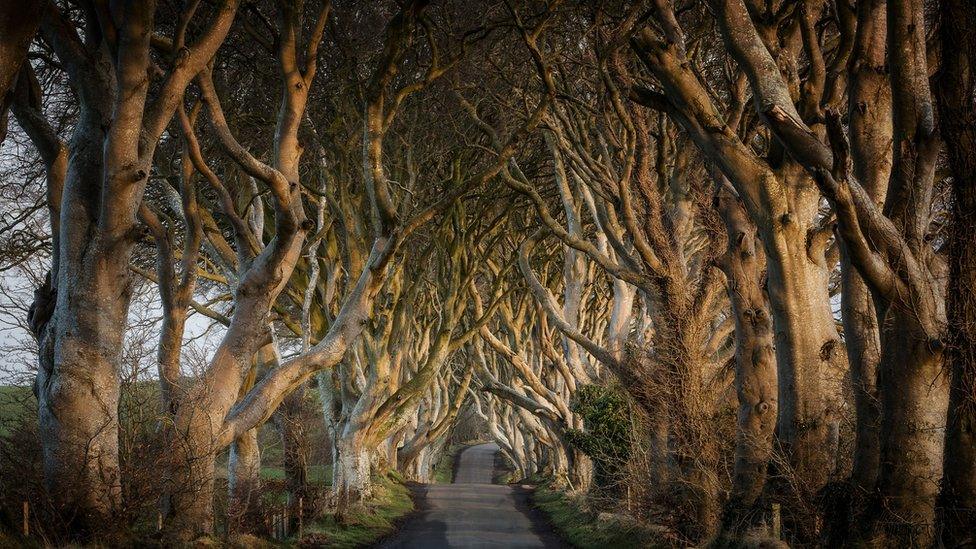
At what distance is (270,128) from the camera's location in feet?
54.8

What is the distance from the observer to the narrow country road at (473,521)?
16984 mm

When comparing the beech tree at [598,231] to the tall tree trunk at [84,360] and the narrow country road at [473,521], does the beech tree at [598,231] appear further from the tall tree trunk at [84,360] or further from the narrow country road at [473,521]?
the narrow country road at [473,521]

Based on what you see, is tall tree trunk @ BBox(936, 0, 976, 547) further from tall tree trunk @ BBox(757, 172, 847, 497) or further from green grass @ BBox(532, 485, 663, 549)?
green grass @ BBox(532, 485, 663, 549)

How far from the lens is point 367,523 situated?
61.4 ft

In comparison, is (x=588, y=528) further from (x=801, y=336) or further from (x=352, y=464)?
(x=801, y=336)

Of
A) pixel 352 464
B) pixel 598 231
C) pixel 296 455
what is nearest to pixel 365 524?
pixel 296 455

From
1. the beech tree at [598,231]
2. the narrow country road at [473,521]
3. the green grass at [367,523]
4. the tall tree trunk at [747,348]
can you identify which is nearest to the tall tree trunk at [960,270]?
the beech tree at [598,231]

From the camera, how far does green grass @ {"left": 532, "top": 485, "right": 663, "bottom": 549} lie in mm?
14134

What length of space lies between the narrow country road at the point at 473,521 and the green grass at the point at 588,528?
1.21 feet

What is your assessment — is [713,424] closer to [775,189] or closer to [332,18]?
[775,189]

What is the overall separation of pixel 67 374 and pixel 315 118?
11.4 metres

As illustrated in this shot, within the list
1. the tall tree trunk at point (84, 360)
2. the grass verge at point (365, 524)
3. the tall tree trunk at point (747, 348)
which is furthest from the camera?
the grass verge at point (365, 524)

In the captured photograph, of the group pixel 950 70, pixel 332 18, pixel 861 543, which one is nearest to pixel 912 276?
pixel 950 70

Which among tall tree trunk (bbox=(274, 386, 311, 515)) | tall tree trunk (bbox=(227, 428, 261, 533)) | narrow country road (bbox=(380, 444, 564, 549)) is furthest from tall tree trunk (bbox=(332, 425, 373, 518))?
tall tree trunk (bbox=(227, 428, 261, 533))
